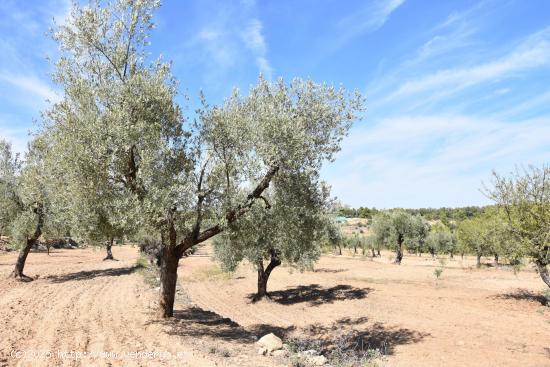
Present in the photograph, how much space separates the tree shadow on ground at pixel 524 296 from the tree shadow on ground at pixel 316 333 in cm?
1666

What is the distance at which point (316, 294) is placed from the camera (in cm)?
3800

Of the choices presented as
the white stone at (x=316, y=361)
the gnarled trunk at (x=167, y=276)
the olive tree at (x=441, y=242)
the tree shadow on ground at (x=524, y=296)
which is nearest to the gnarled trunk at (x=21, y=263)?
the gnarled trunk at (x=167, y=276)

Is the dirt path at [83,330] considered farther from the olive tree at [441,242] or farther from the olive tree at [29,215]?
the olive tree at [441,242]

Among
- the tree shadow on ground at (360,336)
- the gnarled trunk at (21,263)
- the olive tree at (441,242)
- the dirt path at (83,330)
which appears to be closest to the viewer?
the dirt path at (83,330)

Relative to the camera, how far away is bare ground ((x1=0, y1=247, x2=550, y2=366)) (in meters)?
15.8

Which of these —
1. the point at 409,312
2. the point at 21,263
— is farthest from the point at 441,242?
the point at 21,263

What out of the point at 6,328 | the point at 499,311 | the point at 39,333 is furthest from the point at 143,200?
the point at 499,311

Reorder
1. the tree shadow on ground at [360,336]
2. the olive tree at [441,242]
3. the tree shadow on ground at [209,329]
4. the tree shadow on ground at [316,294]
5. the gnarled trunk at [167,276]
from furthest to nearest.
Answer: the olive tree at [441,242] < the tree shadow on ground at [316,294] < the tree shadow on ground at [360,336] < the gnarled trunk at [167,276] < the tree shadow on ground at [209,329]

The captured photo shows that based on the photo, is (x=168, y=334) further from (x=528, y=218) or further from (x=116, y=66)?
(x=528, y=218)

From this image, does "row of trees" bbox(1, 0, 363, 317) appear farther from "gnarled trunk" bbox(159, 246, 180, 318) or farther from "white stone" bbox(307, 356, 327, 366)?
"white stone" bbox(307, 356, 327, 366)

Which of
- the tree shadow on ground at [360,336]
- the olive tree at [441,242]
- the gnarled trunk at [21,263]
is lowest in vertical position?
the tree shadow on ground at [360,336]

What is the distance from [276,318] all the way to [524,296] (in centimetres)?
2469

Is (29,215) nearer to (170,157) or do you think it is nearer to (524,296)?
(170,157)

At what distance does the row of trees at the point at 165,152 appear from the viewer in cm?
1605
